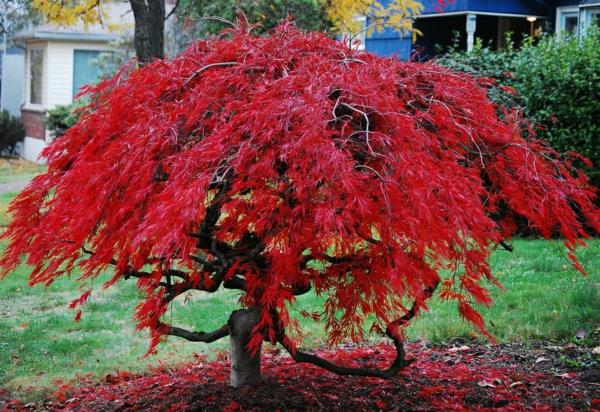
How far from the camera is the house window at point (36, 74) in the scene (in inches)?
1023

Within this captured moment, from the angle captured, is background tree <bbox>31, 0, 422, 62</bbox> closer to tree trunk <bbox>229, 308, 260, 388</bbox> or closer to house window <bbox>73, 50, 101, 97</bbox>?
tree trunk <bbox>229, 308, 260, 388</bbox>

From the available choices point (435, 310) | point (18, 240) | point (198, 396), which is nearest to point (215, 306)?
point (435, 310)

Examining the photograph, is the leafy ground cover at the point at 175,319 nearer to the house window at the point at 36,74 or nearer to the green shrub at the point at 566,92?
the green shrub at the point at 566,92

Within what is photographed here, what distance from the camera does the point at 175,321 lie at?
802 centimetres

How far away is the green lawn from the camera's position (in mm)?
6773

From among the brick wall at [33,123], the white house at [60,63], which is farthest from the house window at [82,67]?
the brick wall at [33,123]

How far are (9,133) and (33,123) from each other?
88 cm

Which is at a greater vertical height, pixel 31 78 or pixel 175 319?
pixel 31 78

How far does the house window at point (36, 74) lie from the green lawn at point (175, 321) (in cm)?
1775

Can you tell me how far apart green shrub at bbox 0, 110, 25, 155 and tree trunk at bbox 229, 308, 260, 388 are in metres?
22.6

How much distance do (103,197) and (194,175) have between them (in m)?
0.56

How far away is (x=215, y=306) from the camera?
8.49 metres

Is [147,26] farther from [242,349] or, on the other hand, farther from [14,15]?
[14,15]

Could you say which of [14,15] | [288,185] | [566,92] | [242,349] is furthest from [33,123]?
[288,185]
